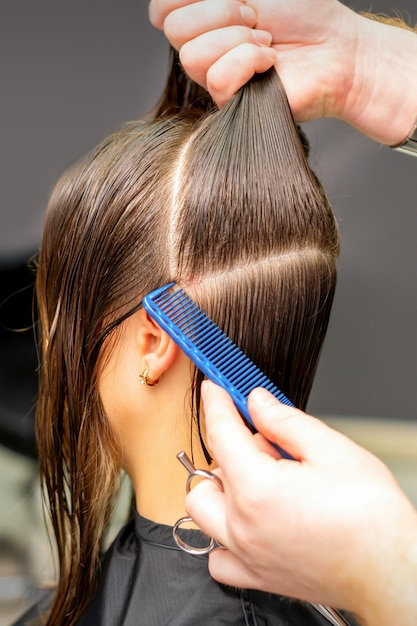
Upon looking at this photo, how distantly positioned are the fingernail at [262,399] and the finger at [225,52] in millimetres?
468

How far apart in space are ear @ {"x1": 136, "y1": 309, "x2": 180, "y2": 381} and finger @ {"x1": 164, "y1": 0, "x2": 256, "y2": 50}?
42cm

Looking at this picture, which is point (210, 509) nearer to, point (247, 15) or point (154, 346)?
point (154, 346)

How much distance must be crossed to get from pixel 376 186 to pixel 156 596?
0.98 metres

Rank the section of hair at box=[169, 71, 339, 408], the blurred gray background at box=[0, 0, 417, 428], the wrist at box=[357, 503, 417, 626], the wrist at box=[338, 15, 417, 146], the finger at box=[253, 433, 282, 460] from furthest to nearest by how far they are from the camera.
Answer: the blurred gray background at box=[0, 0, 417, 428] < the wrist at box=[338, 15, 417, 146] < the section of hair at box=[169, 71, 339, 408] < the finger at box=[253, 433, 282, 460] < the wrist at box=[357, 503, 417, 626]

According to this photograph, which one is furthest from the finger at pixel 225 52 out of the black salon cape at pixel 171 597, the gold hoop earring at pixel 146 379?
the black salon cape at pixel 171 597

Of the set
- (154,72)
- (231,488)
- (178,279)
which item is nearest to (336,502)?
(231,488)

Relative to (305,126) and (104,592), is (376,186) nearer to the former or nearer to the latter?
(305,126)

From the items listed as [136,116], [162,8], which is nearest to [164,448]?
[162,8]

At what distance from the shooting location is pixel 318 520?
1.93 feet

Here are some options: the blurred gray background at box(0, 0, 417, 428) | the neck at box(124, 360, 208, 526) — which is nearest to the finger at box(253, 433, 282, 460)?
the neck at box(124, 360, 208, 526)

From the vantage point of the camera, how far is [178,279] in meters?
0.86

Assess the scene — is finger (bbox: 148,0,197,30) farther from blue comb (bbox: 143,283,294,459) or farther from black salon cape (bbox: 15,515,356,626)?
black salon cape (bbox: 15,515,356,626)

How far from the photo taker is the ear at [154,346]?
34.5 inches

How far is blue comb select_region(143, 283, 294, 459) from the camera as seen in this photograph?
0.76 meters
